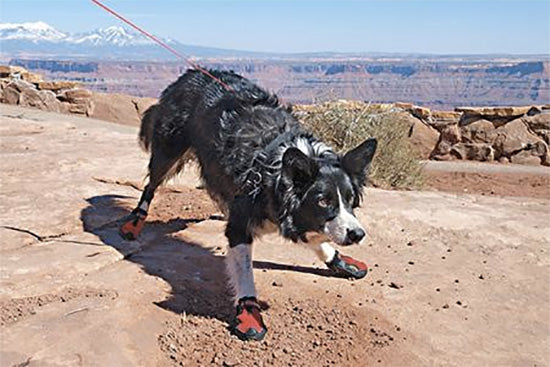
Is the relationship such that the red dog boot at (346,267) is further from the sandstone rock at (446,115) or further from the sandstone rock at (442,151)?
the sandstone rock at (446,115)

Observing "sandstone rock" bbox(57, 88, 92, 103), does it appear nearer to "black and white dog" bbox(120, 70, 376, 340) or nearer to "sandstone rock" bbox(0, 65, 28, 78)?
"sandstone rock" bbox(0, 65, 28, 78)

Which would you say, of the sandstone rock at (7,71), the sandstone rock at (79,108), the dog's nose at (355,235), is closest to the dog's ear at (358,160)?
the dog's nose at (355,235)

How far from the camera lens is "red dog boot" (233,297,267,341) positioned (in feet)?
15.3

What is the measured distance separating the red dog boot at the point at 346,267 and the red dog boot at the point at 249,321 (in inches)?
46.4

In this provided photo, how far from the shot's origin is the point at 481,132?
14062 millimetres

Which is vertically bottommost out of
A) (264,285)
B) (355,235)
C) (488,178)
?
(488,178)

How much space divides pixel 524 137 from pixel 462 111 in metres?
1.35

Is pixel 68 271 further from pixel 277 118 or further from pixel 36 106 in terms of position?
pixel 36 106

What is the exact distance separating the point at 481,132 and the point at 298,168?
34.4 ft

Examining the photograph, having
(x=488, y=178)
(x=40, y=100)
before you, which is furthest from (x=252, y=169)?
(x=40, y=100)

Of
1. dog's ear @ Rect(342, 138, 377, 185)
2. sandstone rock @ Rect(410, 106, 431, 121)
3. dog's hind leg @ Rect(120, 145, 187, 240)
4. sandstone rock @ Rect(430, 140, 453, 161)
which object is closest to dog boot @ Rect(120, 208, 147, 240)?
dog's hind leg @ Rect(120, 145, 187, 240)

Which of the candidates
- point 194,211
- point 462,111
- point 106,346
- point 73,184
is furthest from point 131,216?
point 462,111

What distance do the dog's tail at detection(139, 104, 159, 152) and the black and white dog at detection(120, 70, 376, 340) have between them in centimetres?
16

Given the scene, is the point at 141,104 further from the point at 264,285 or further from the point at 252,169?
the point at 252,169
